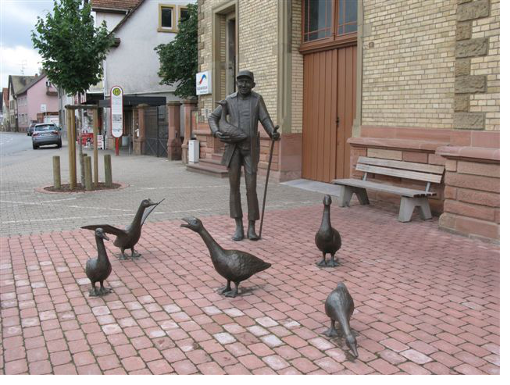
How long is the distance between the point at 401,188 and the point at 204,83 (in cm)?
920

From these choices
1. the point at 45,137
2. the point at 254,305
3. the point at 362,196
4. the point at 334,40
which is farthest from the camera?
the point at 45,137

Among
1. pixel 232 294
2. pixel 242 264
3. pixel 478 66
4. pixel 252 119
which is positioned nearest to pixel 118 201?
pixel 252 119

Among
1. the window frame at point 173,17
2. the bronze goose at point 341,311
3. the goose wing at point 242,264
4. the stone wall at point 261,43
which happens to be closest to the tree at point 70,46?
the stone wall at point 261,43

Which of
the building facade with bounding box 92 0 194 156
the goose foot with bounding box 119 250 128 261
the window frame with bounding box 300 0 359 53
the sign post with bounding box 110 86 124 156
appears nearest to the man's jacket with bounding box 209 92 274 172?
the goose foot with bounding box 119 250 128 261

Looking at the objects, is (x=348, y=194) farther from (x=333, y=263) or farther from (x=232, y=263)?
(x=232, y=263)

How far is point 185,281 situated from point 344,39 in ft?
24.9

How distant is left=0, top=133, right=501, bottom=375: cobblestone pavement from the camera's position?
11.9ft

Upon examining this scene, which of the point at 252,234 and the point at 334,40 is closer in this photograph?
the point at 252,234

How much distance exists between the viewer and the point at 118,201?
10.5m

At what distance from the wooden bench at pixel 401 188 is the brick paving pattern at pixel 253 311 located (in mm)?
1128

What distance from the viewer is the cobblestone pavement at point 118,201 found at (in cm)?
854

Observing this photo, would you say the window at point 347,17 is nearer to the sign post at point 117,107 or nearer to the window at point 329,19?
the window at point 329,19

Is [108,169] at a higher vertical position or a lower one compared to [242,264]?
higher

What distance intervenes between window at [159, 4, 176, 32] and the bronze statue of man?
83.2 ft
